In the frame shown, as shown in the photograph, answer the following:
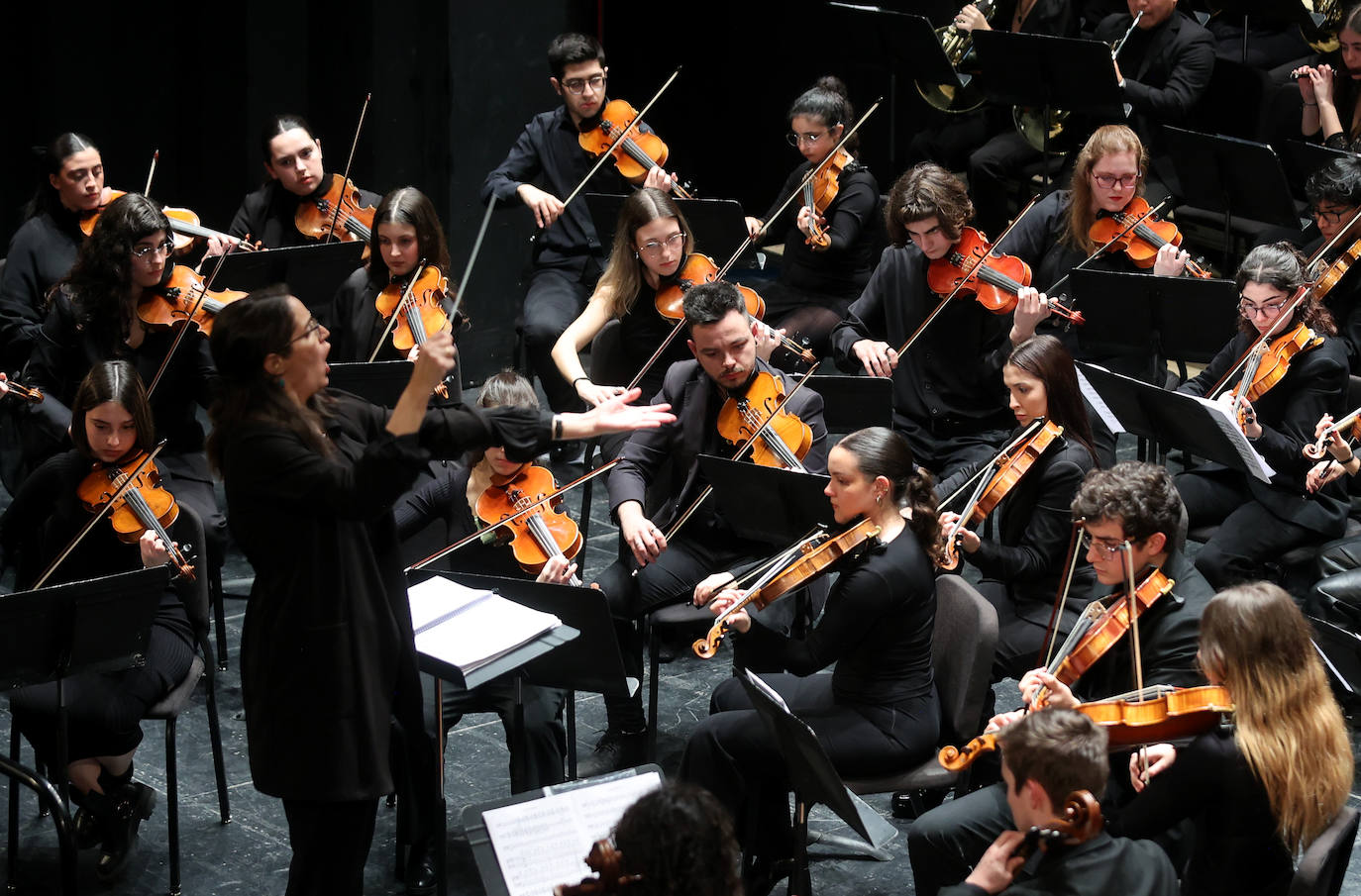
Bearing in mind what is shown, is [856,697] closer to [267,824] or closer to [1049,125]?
[267,824]

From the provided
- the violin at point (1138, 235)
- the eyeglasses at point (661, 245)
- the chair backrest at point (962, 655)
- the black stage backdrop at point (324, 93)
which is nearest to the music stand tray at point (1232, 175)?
the violin at point (1138, 235)

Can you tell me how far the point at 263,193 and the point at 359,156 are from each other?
1439mm

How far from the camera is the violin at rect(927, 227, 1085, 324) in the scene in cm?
511

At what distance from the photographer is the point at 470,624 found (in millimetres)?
3127

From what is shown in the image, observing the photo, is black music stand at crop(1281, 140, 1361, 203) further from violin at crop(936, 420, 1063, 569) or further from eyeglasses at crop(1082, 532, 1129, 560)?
eyeglasses at crop(1082, 532, 1129, 560)

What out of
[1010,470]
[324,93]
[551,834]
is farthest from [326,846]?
[324,93]

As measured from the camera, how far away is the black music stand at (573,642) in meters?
3.33

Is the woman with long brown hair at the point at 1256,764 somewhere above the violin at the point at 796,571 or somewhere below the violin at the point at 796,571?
below

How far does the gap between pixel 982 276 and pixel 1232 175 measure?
100 centimetres

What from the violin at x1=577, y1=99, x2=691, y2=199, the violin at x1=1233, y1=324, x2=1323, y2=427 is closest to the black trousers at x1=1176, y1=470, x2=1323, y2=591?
the violin at x1=1233, y1=324, x2=1323, y2=427

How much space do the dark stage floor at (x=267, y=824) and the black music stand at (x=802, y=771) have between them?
448 mm

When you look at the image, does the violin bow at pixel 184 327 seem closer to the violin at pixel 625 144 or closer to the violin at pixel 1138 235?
the violin at pixel 625 144

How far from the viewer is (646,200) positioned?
4992 mm

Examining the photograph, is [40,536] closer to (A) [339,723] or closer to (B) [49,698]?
(B) [49,698]
